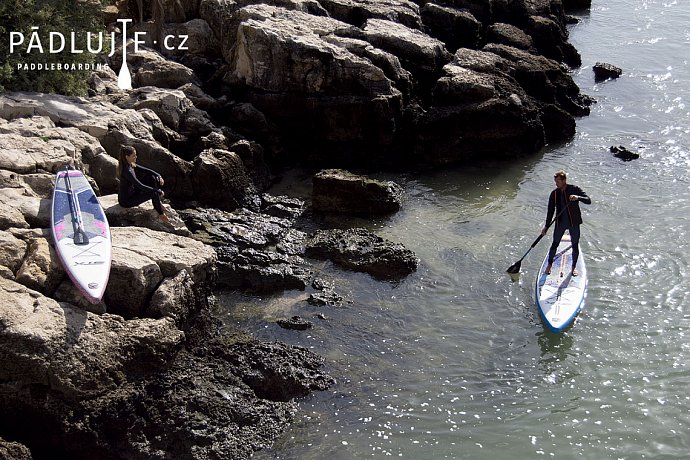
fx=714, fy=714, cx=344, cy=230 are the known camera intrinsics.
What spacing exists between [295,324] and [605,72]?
63.1 ft

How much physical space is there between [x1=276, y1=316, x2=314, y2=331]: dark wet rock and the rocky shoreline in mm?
36

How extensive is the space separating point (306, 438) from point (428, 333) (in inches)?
135

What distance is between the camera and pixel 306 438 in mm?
10414

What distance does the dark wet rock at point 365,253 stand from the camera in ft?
47.5

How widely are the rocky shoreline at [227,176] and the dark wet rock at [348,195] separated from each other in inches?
1.9

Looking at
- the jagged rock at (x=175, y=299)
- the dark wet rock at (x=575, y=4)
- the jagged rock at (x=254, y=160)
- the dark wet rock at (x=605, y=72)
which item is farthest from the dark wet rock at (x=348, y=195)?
the dark wet rock at (x=575, y=4)

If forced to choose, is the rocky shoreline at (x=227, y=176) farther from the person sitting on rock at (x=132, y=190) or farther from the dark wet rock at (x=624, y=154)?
the dark wet rock at (x=624, y=154)

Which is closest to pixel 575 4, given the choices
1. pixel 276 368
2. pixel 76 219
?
pixel 276 368

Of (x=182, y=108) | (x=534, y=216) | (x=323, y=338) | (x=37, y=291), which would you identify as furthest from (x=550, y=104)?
(x=37, y=291)

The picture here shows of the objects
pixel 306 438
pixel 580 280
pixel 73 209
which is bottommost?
pixel 306 438

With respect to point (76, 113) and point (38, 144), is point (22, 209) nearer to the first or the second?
point (38, 144)

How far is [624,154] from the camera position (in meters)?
20.5

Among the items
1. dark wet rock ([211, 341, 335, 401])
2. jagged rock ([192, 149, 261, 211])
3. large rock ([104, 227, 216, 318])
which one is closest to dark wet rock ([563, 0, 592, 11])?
jagged rock ([192, 149, 261, 211])

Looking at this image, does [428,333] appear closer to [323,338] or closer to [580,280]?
[323,338]
